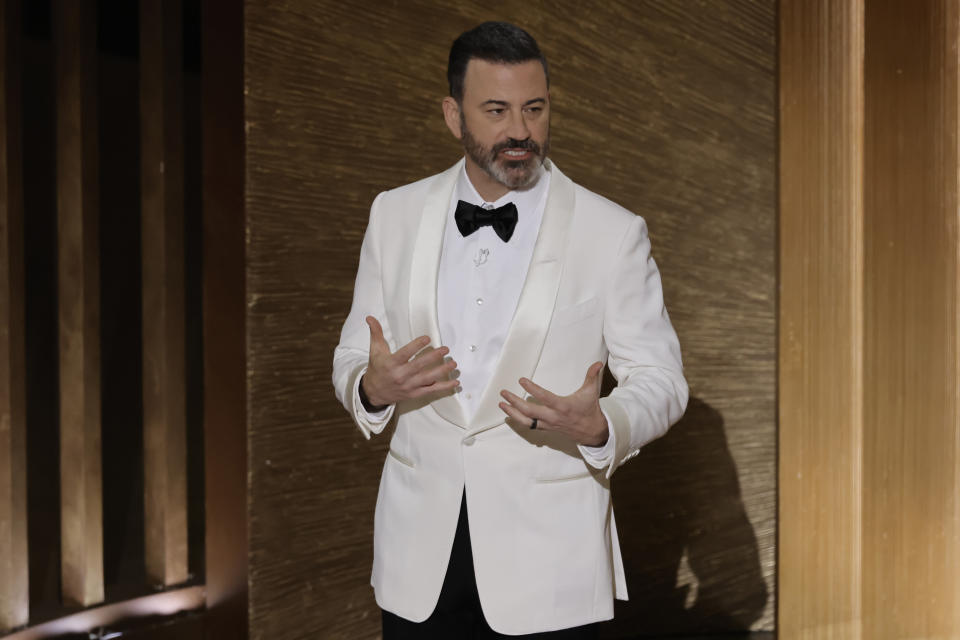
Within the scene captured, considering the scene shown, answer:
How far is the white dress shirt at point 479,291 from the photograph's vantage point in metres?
1.49

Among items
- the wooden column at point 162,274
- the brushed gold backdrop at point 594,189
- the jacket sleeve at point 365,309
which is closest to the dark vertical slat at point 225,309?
the brushed gold backdrop at point 594,189

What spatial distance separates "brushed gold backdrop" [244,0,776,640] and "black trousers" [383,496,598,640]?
103 centimetres

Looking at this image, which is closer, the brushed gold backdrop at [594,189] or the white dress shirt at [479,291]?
the white dress shirt at [479,291]

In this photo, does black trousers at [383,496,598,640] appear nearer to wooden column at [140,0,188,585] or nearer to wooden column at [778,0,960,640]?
wooden column at [778,0,960,640]

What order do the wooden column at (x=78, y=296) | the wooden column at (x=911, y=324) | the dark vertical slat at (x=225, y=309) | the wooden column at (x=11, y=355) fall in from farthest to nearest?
the wooden column at (x=78, y=296), the wooden column at (x=11, y=355), the dark vertical slat at (x=225, y=309), the wooden column at (x=911, y=324)

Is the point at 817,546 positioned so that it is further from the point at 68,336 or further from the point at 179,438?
the point at 68,336

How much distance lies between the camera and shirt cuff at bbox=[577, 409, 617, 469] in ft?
4.44

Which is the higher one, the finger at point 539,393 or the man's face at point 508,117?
the man's face at point 508,117

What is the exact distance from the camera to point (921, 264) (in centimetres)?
204

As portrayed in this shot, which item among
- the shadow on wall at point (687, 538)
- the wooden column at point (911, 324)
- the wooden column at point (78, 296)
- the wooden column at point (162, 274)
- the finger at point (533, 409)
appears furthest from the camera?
the shadow on wall at point (687, 538)

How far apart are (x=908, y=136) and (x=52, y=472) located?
4.31 meters

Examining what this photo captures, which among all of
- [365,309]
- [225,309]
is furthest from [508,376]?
[225,309]

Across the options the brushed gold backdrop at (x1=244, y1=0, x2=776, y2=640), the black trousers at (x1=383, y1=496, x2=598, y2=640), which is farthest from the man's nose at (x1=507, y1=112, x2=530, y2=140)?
the brushed gold backdrop at (x1=244, y1=0, x2=776, y2=640)

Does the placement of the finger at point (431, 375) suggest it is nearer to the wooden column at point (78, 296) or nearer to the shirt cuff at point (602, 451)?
the shirt cuff at point (602, 451)
